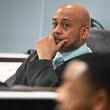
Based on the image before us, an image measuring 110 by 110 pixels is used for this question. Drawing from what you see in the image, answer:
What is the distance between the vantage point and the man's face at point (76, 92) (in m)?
0.69

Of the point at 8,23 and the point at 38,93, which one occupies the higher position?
the point at 38,93

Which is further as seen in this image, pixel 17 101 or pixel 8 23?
pixel 8 23

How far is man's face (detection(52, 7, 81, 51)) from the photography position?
203 cm

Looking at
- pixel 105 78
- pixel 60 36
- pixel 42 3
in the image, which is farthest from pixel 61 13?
pixel 42 3

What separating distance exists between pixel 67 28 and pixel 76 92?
1.38 metres

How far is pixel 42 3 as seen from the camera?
4.23m

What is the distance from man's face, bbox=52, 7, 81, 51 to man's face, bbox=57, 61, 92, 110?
4.29 ft

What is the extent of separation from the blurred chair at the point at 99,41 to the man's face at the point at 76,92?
5.00 feet

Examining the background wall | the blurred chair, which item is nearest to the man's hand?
the blurred chair

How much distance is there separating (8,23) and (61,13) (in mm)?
2275

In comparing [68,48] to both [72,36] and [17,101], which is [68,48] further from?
[17,101]

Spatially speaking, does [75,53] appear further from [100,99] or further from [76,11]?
[100,99]

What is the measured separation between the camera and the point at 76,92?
27.2 inches

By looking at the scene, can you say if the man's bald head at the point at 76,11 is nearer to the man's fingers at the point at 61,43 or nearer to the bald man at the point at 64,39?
the bald man at the point at 64,39
